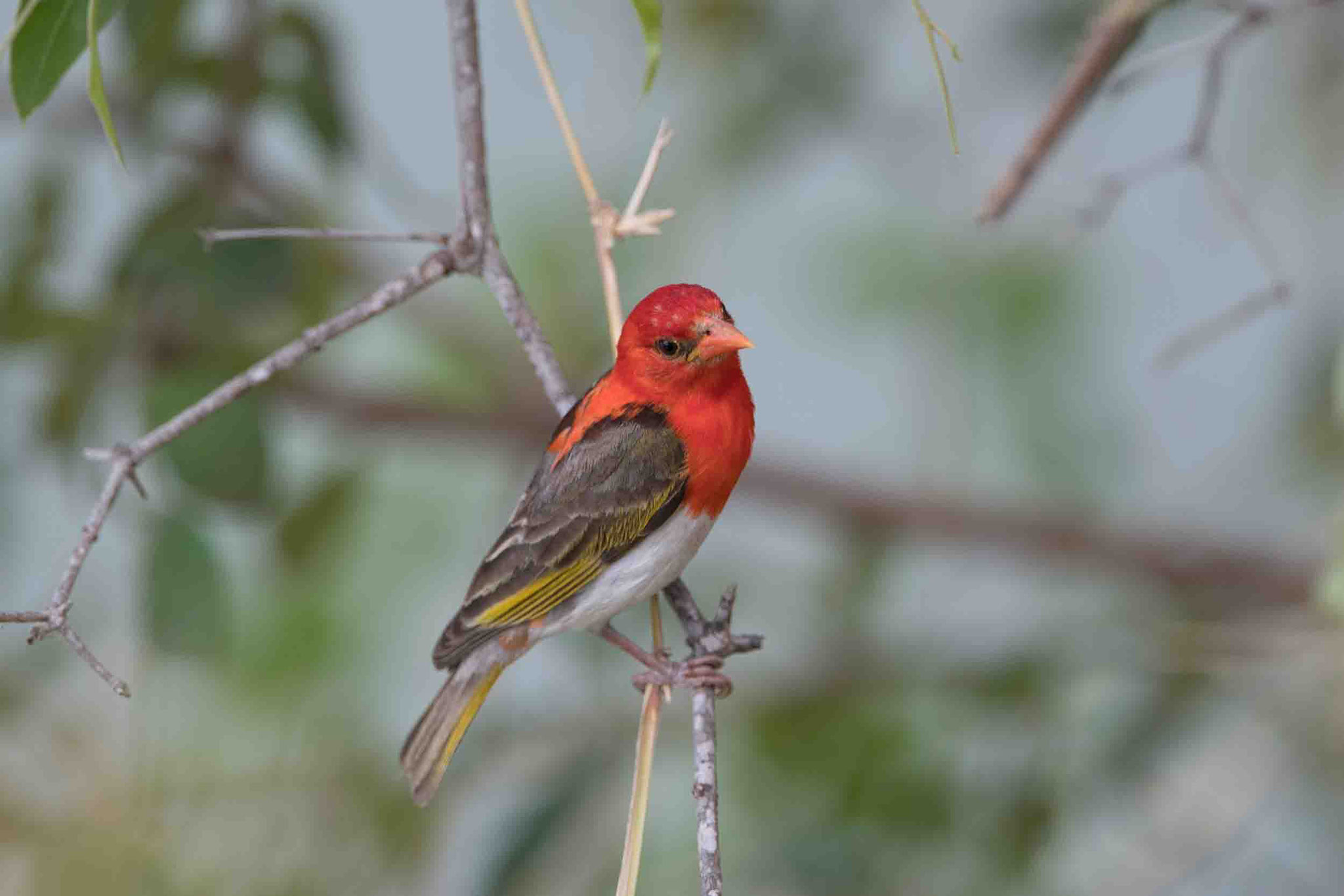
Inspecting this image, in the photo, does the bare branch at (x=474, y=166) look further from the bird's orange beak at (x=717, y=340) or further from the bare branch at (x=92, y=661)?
the bare branch at (x=92, y=661)

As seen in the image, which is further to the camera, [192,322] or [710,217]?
[710,217]

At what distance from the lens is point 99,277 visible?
2.78 m

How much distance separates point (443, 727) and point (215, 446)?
63 cm

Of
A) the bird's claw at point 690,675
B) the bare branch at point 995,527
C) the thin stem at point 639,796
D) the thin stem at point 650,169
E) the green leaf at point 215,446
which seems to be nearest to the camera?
the thin stem at point 639,796

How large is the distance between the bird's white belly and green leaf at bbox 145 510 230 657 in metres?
0.58

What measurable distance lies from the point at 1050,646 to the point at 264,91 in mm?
2080

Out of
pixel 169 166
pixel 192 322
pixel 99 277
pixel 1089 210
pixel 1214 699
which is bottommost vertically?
pixel 1214 699

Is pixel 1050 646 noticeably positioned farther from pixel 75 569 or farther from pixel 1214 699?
pixel 75 569

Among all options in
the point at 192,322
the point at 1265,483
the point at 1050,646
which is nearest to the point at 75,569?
the point at 192,322

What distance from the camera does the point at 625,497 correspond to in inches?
95.2

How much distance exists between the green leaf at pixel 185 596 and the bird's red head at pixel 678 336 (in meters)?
0.75

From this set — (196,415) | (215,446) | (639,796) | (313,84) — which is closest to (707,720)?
(639,796)

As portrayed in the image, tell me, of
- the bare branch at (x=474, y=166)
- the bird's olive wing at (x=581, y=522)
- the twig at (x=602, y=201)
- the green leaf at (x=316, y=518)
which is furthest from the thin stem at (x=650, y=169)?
the green leaf at (x=316, y=518)

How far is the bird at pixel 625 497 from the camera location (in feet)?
7.92
